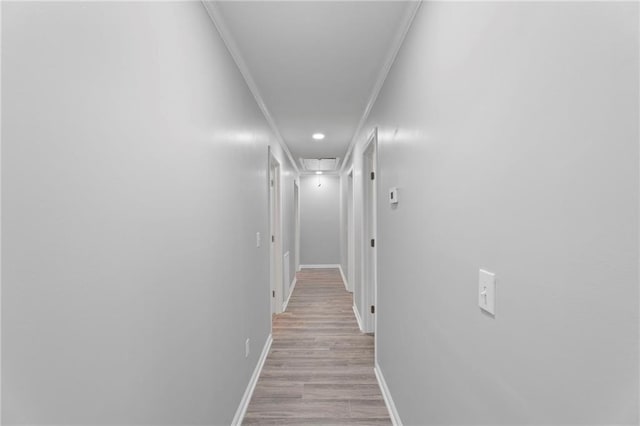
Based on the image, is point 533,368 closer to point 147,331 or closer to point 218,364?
point 147,331

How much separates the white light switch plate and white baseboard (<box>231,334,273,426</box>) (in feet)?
5.83

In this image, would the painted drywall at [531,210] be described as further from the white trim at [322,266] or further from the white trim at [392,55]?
the white trim at [322,266]

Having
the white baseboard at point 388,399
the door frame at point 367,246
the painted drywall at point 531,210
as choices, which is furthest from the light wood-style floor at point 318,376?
the painted drywall at point 531,210

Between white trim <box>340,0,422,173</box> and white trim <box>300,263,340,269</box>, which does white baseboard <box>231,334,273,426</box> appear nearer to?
white trim <box>340,0,422,173</box>

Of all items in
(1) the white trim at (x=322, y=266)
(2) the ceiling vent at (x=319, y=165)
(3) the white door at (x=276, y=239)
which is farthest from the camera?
(1) the white trim at (x=322, y=266)

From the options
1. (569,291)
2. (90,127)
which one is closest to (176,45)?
(90,127)

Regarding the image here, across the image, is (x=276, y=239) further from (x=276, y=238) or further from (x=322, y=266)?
(x=322, y=266)

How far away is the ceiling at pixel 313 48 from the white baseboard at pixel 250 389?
2.39 metres

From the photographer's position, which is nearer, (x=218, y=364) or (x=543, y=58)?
(x=543, y=58)

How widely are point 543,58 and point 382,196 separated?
176 cm

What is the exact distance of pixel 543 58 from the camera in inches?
26.5

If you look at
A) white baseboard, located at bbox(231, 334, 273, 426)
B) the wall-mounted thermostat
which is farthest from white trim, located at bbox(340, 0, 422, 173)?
white baseboard, located at bbox(231, 334, 273, 426)

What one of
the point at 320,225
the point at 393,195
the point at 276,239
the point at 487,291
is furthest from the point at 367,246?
the point at 320,225

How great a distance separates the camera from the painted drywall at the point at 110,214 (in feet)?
1.93
